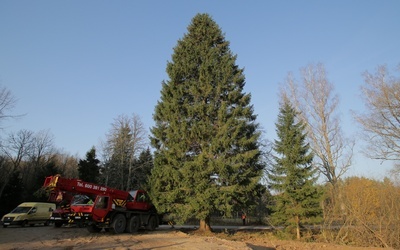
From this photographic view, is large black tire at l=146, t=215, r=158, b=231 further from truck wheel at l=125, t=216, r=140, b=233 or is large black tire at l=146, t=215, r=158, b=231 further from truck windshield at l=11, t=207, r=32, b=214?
truck windshield at l=11, t=207, r=32, b=214

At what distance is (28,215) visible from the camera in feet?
71.8

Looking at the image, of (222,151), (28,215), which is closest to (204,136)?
(222,151)

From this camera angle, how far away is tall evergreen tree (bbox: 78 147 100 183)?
4175 centimetres

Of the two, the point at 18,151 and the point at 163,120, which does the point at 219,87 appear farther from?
the point at 18,151

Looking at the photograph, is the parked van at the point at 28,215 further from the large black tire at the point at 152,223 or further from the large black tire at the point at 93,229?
the large black tire at the point at 152,223

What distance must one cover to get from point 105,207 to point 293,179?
1151 cm

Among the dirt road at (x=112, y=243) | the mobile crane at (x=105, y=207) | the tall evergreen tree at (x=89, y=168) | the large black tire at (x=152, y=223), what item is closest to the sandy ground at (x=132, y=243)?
the dirt road at (x=112, y=243)

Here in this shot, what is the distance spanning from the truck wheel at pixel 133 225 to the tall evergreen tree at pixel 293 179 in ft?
28.3

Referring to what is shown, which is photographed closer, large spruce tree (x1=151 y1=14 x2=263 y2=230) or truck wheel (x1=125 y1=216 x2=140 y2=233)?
truck wheel (x1=125 y1=216 x2=140 y2=233)

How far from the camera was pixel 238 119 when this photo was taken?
19.5 metres

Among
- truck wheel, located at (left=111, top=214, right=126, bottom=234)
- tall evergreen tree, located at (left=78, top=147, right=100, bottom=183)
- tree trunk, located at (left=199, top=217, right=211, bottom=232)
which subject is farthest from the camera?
tall evergreen tree, located at (left=78, top=147, right=100, bottom=183)

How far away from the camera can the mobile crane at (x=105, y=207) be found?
48.1 feet

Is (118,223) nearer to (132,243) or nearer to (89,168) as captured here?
(132,243)

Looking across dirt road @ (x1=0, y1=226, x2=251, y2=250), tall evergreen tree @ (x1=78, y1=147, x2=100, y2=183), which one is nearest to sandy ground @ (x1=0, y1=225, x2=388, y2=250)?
dirt road @ (x1=0, y1=226, x2=251, y2=250)
